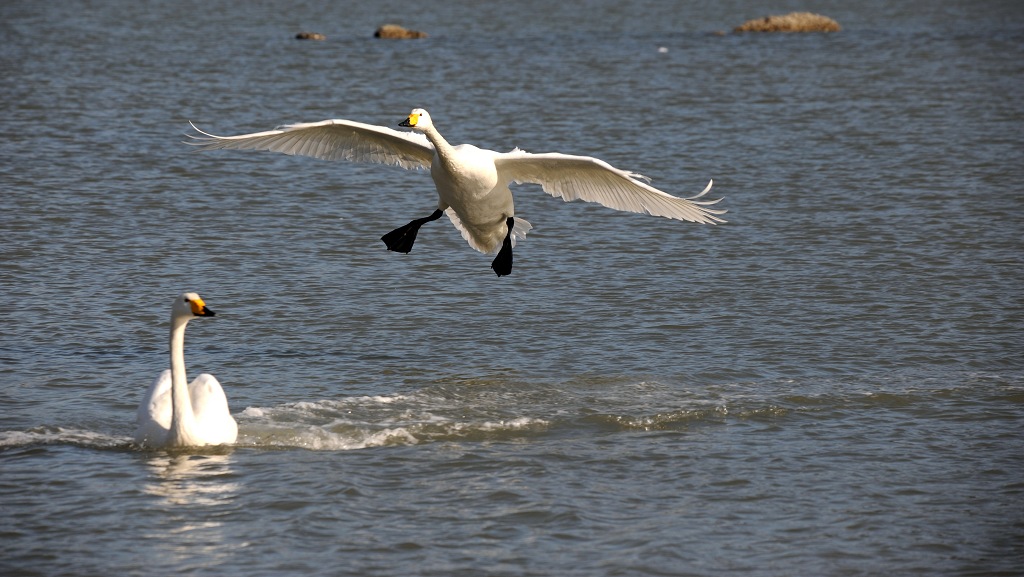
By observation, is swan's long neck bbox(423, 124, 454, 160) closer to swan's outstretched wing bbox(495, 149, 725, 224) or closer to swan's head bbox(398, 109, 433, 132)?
swan's head bbox(398, 109, 433, 132)

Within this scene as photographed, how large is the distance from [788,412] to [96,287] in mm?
6640

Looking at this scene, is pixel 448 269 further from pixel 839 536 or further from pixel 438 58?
pixel 438 58

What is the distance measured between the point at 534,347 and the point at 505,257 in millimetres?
914

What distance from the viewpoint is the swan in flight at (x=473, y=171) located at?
1152cm

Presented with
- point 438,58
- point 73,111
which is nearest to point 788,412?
point 73,111

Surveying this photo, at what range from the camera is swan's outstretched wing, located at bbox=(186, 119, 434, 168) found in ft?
38.2

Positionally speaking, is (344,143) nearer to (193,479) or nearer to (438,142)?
(438,142)

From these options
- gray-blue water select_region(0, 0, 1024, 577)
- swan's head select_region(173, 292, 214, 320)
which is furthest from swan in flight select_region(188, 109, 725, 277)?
swan's head select_region(173, 292, 214, 320)

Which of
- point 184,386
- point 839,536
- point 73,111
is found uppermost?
point 73,111

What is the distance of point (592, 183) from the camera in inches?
476

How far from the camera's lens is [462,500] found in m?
8.61

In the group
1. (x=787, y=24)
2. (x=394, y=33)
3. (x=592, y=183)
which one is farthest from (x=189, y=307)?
(x=787, y=24)

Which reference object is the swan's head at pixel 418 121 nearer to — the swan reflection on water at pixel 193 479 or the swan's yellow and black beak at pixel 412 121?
the swan's yellow and black beak at pixel 412 121

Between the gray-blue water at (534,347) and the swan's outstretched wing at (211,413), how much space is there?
130 mm
